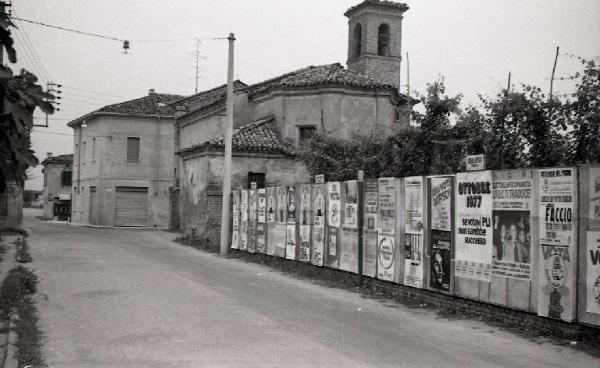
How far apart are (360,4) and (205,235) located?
17202 millimetres

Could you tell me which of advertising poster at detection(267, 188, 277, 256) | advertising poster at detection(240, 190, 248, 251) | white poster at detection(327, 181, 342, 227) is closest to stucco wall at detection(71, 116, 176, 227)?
advertising poster at detection(240, 190, 248, 251)

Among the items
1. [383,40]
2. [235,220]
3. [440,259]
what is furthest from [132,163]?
[440,259]

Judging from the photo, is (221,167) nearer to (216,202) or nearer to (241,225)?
(216,202)

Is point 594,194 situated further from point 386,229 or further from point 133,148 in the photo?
point 133,148

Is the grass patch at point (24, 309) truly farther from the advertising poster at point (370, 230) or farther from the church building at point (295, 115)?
the church building at point (295, 115)

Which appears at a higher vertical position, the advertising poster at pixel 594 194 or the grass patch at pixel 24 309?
the advertising poster at pixel 594 194

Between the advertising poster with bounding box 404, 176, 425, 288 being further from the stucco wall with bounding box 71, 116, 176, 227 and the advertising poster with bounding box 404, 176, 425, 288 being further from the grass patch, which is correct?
the stucco wall with bounding box 71, 116, 176, 227

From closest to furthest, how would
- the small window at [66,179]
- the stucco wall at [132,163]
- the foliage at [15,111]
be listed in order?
the foliage at [15,111], the stucco wall at [132,163], the small window at [66,179]

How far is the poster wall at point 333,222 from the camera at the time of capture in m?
14.6

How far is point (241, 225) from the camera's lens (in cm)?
2105

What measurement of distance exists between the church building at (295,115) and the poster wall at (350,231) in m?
10.1

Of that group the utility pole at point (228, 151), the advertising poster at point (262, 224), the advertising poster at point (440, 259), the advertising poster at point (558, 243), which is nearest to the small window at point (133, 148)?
the utility pole at point (228, 151)

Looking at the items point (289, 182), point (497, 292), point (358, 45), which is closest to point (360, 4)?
point (358, 45)

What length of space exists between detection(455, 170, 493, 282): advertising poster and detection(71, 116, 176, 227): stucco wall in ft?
114
